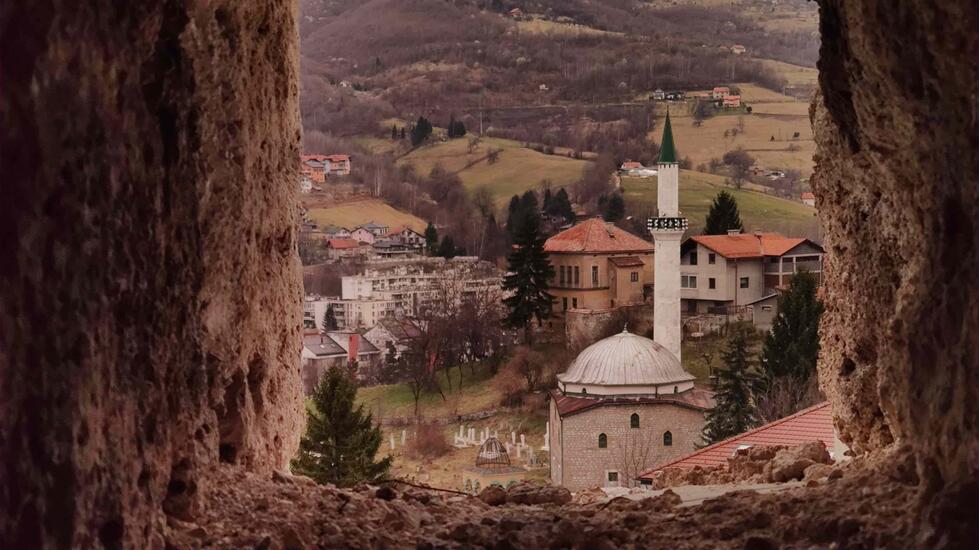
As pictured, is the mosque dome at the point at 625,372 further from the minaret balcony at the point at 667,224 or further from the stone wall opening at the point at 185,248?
the stone wall opening at the point at 185,248

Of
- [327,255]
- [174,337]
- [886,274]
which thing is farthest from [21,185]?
[327,255]

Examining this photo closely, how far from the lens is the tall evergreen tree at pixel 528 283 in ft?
114

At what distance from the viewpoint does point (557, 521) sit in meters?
2.17

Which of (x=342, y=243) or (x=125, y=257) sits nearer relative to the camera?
(x=125, y=257)

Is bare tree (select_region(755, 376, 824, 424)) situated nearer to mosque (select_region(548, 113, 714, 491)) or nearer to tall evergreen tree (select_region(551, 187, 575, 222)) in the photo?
mosque (select_region(548, 113, 714, 491))

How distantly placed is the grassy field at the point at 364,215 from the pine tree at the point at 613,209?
5.24 meters

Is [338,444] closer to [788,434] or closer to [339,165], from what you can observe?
[788,434]

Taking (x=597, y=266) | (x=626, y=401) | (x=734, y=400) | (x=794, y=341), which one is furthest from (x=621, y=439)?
(x=597, y=266)

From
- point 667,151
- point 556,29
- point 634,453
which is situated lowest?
point 634,453

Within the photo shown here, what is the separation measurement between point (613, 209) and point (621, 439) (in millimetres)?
11686

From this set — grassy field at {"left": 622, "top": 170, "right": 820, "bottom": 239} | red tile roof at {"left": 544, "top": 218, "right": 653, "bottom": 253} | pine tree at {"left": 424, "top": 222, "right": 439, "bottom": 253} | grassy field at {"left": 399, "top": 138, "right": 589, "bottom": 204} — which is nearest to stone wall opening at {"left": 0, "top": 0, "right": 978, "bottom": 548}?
red tile roof at {"left": 544, "top": 218, "right": 653, "bottom": 253}

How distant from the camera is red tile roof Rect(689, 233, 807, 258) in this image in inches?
1296

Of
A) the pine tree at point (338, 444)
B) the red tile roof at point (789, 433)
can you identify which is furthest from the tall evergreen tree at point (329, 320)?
the red tile roof at point (789, 433)

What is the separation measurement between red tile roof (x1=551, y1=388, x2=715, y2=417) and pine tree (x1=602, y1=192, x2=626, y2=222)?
31.4 feet
